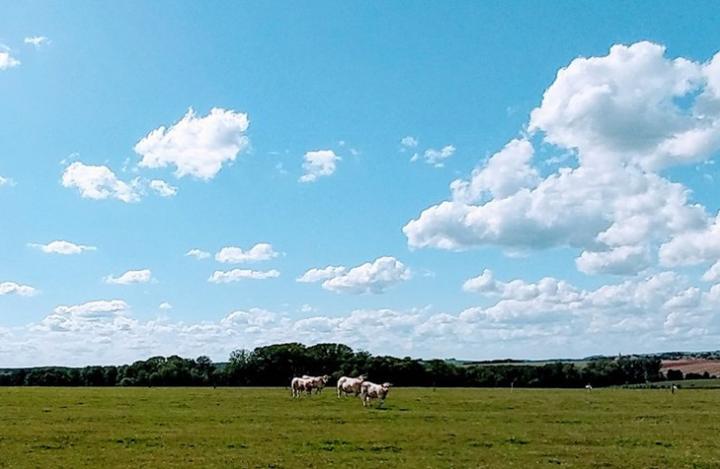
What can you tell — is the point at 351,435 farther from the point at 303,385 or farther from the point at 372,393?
the point at 303,385

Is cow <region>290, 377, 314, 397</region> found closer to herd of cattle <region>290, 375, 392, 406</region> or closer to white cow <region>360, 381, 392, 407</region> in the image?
herd of cattle <region>290, 375, 392, 406</region>

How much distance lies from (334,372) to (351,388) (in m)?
59.5

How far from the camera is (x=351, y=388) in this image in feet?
169

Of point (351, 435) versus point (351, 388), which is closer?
point (351, 435)

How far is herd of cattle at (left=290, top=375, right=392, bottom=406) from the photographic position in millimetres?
45031

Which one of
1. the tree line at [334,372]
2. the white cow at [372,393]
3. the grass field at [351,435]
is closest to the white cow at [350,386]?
the white cow at [372,393]

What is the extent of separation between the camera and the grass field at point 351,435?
23.8 meters

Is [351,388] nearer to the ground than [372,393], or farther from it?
farther from it

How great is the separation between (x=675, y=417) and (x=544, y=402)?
37.7ft

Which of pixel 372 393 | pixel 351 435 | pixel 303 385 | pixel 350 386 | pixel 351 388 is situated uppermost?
pixel 303 385

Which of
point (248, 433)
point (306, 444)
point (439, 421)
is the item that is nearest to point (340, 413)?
point (439, 421)

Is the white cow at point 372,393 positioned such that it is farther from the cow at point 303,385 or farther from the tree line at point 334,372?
the tree line at point 334,372

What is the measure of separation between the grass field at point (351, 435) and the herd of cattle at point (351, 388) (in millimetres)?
1195

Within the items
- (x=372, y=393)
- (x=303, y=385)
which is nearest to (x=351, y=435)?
(x=372, y=393)
